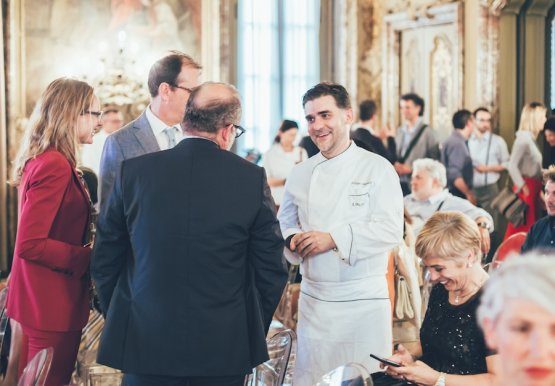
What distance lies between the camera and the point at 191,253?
310 cm

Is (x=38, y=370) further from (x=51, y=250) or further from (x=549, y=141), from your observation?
(x=549, y=141)

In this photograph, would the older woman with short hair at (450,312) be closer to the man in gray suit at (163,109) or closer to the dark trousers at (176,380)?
the dark trousers at (176,380)

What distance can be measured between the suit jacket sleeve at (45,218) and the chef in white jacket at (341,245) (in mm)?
881

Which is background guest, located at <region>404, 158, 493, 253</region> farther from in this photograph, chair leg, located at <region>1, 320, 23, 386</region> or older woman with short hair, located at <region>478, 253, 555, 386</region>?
older woman with short hair, located at <region>478, 253, 555, 386</region>

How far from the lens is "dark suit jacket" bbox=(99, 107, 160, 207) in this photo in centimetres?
391

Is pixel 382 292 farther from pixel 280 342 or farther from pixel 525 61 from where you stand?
pixel 525 61

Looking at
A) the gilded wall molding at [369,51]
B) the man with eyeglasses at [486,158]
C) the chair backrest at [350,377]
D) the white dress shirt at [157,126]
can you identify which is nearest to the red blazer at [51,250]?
the white dress shirt at [157,126]

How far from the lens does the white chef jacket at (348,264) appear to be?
3873 millimetres

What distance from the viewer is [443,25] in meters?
12.3

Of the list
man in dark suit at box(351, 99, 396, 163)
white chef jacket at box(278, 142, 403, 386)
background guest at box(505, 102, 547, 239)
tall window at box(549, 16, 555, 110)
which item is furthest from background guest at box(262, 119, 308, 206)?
white chef jacket at box(278, 142, 403, 386)

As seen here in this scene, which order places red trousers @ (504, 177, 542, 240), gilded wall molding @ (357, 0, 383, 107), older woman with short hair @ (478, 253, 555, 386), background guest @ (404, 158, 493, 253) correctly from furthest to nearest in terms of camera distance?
gilded wall molding @ (357, 0, 383, 107)
red trousers @ (504, 177, 542, 240)
background guest @ (404, 158, 493, 253)
older woman with short hair @ (478, 253, 555, 386)

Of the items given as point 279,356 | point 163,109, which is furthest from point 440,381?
point 163,109

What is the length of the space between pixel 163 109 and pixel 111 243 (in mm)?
963

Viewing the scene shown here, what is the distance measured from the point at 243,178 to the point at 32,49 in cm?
896
